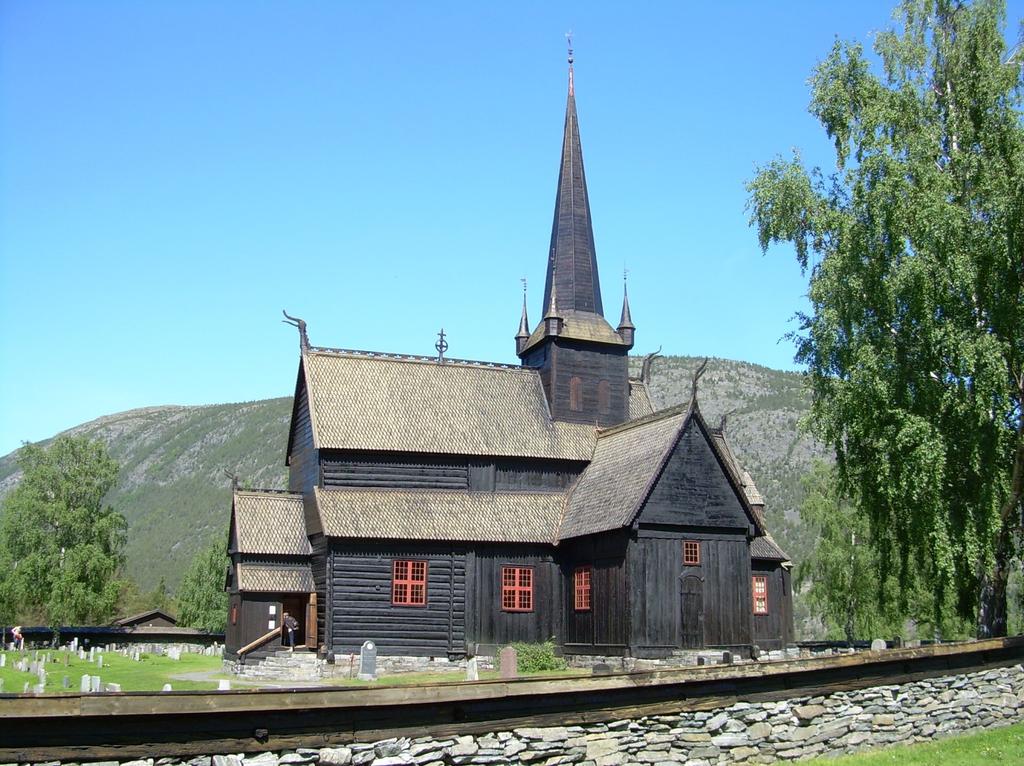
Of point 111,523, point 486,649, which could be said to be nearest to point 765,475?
point 111,523

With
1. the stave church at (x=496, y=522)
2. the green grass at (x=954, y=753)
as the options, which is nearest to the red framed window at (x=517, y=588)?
the stave church at (x=496, y=522)

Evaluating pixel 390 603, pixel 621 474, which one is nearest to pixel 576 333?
pixel 621 474

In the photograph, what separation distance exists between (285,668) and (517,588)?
886 cm

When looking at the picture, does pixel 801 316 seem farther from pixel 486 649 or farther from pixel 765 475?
pixel 765 475

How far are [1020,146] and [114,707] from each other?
22734 millimetres

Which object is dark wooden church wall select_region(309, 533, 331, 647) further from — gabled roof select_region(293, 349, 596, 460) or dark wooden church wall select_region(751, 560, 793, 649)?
dark wooden church wall select_region(751, 560, 793, 649)

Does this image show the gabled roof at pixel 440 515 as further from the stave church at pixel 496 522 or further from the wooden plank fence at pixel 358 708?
the wooden plank fence at pixel 358 708

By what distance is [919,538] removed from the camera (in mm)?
25141

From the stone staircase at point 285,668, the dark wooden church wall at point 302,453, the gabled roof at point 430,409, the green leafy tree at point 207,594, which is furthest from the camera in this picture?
the green leafy tree at point 207,594

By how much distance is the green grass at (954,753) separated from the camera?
1573cm

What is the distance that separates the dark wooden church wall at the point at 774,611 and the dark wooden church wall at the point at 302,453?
18.3m

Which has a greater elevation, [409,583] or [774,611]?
[409,583]

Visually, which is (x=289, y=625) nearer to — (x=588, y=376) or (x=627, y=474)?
(x=627, y=474)

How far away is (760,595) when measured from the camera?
42688mm
